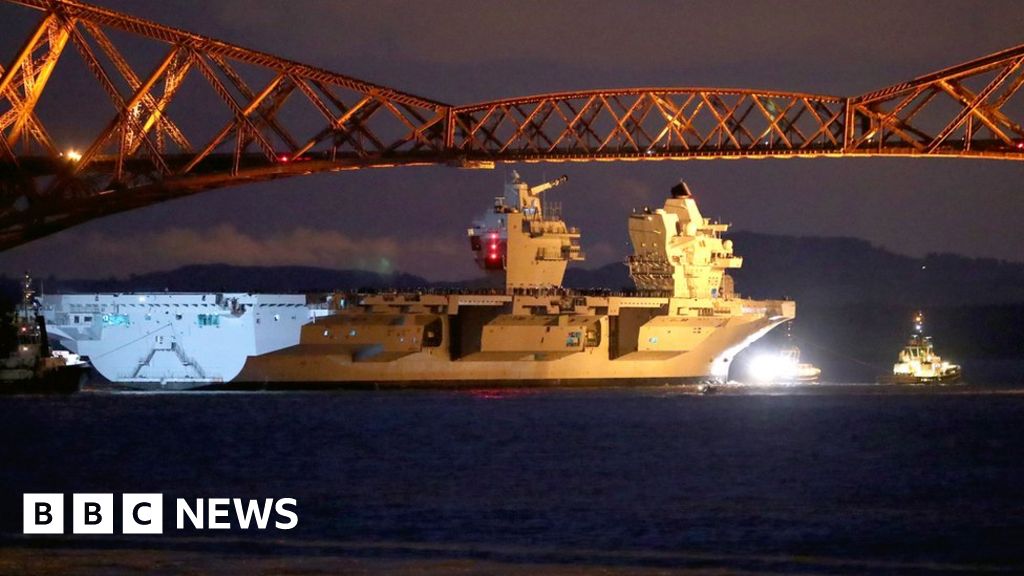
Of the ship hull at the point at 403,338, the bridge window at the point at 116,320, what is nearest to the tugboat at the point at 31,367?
the ship hull at the point at 403,338

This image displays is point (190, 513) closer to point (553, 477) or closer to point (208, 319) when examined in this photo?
point (553, 477)

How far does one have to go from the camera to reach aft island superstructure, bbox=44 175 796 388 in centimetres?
6225

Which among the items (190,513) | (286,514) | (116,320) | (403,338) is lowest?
(286,514)

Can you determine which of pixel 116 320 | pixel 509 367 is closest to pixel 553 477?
pixel 116 320

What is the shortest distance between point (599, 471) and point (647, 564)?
13.7m

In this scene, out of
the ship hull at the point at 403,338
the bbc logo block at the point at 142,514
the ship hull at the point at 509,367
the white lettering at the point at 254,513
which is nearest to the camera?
the bbc logo block at the point at 142,514

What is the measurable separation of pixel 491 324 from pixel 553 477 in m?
31.1

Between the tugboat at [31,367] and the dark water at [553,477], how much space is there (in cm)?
441

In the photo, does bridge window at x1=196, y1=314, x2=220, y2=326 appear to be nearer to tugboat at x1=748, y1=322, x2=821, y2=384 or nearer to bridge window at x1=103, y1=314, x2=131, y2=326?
bridge window at x1=103, y1=314, x2=131, y2=326

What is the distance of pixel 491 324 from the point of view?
67.4 metres

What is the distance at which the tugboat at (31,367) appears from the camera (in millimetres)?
65375

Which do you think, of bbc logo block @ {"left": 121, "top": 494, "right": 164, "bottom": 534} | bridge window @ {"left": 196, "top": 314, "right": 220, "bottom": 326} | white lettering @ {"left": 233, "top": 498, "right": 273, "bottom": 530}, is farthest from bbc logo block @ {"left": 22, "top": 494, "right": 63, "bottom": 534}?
bridge window @ {"left": 196, "top": 314, "right": 220, "bottom": 326}

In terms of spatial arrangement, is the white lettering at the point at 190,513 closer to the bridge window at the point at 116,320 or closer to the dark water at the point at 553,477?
the dark water at the point at 553,477

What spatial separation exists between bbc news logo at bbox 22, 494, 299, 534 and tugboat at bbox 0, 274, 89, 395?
34.4m
